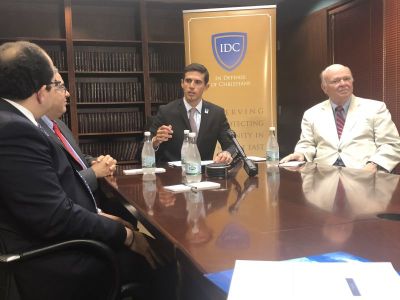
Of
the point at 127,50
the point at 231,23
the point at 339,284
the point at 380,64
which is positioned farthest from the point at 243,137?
the point at 339,284

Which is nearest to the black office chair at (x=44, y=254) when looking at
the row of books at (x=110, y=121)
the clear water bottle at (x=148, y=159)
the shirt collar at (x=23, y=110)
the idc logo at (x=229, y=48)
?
the shirt collar at (x=23, y=110)

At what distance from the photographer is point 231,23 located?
473cm

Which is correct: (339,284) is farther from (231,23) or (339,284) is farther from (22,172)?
(231,23)

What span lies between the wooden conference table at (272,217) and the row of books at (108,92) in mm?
3152

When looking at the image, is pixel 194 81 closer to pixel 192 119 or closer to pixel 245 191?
pixel 192 119

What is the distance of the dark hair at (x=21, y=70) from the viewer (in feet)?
4.59

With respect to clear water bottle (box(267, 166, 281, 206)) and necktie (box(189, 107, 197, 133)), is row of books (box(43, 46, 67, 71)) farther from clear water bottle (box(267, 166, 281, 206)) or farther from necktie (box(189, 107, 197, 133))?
clear water bottle (box(267, 166, 281, 206))

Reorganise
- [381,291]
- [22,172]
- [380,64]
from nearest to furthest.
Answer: [381,291]
[22,172]
[380,64]

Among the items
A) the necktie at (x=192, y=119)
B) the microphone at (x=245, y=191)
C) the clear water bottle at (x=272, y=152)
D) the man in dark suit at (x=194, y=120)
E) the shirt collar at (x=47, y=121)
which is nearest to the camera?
the microphone at (x=245, y=191)

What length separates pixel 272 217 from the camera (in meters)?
1.37

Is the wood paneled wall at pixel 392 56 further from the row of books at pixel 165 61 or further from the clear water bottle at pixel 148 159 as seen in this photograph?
the clear water bottle at pixel 148 159

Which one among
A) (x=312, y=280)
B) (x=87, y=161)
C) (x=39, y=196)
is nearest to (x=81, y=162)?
(x=87, y=161)

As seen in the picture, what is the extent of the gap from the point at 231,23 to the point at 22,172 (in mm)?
3924

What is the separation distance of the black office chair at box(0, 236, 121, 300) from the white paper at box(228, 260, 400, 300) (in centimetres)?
65
